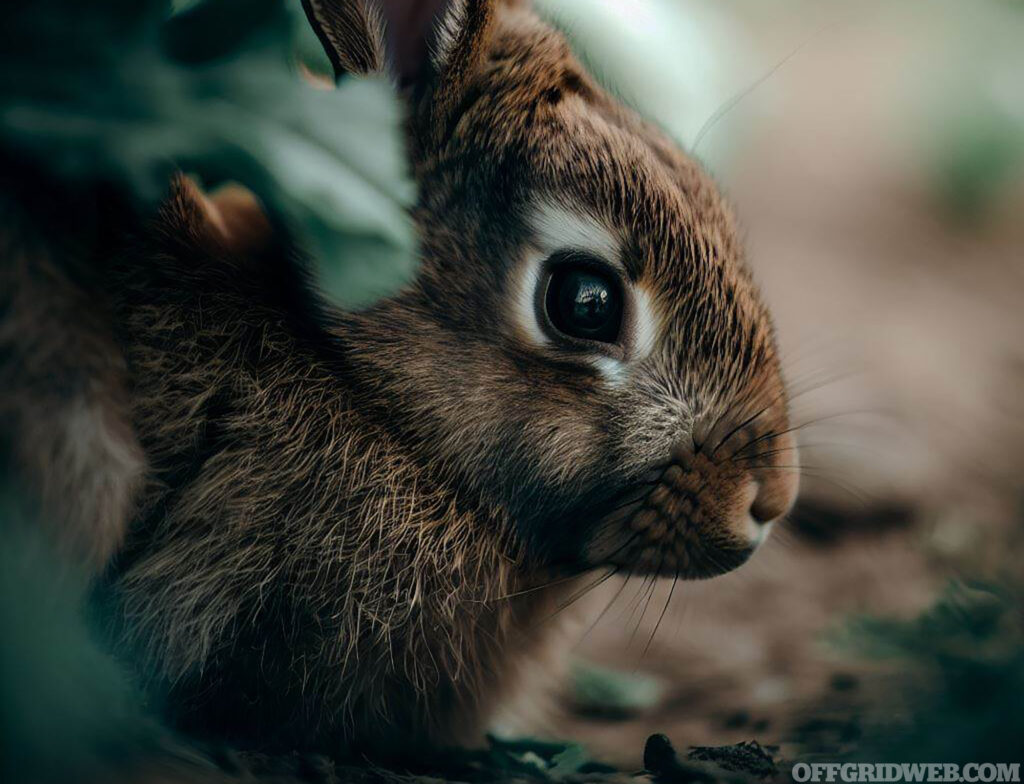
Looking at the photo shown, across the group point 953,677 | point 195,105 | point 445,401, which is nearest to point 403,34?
point 195,105

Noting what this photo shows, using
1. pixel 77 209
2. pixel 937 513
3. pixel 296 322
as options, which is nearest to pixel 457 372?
pixel 296 322

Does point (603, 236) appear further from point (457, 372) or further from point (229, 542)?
point (229, 542)

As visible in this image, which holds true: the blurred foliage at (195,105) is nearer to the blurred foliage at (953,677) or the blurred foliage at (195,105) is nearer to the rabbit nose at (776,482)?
the rabbit nose at (776,482)

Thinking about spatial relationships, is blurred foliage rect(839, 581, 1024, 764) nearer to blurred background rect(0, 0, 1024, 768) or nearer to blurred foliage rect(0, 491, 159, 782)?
blurred background rect(0, 0, 1024, 768)

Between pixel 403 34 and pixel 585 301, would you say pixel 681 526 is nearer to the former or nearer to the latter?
pixel 585 301

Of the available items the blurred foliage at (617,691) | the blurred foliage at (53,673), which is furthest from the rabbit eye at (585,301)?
the blurred foliage at (53,673)

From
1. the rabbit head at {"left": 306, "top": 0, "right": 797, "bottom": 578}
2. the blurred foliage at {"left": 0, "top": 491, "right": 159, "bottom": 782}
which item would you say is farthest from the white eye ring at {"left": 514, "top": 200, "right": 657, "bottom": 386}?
the blurred foliage at {"left": 0, "top": 491, "right": 159, "bottom": 782}
